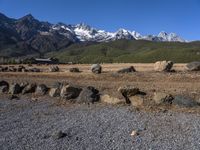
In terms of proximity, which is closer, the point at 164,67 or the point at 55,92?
the point at 55,92

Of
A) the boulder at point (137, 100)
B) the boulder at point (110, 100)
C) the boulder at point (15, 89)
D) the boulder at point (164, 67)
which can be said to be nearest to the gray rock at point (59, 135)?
the boulder at point (137, 100)

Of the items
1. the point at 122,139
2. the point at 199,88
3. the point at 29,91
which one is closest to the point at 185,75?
the point at 199,88

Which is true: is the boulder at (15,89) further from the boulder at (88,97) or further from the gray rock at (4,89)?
the boulder at (88,97)

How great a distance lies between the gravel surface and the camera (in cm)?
1605

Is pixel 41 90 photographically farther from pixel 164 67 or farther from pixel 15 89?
pixel 164 67

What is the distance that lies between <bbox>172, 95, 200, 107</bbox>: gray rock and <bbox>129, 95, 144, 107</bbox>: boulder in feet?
5.88

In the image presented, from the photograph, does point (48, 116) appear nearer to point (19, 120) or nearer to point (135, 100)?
point (19, 120)

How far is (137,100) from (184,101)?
8.74 ft

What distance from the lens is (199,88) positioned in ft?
92.8

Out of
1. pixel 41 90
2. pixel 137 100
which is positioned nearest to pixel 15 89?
pixel 41 90

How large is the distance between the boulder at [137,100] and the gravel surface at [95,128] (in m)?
0.69

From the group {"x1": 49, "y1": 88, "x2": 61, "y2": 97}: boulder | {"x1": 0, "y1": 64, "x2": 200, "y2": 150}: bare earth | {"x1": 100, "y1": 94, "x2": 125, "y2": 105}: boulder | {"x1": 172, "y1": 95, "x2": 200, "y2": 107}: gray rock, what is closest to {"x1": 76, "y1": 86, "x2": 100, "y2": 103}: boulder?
{"x1": 100, "y1": 94, "x2": 125, "y2": 105}: boulder

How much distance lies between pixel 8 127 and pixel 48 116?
291cm

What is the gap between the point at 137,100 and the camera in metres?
24.4
